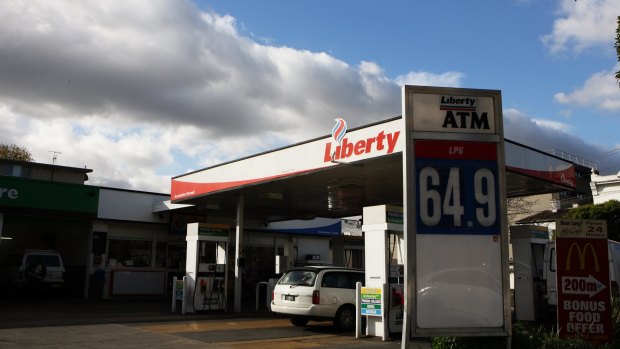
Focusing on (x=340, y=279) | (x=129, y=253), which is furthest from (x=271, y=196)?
A: (x=129, y=253)

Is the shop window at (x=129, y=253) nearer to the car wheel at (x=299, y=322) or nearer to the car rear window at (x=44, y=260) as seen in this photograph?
the car rear window at (x=44, y=260)

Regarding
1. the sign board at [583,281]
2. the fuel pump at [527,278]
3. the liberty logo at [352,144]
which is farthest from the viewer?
the fuel pump at [527,278]

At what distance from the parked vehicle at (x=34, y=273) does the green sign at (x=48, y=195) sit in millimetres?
2232

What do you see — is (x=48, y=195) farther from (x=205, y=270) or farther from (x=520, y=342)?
(x=520, y=342)

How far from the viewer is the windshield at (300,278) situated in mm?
14391

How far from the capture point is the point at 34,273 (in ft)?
77.9

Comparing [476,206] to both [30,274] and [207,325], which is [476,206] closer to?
[207,325]

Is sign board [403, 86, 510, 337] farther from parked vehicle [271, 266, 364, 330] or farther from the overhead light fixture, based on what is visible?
the overhead light fixture

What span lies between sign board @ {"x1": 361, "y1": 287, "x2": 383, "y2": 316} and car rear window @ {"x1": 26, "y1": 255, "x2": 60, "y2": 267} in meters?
16.6

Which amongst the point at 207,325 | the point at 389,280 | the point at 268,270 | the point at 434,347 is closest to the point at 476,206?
the point at 434,347

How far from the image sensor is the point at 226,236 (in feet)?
64.8

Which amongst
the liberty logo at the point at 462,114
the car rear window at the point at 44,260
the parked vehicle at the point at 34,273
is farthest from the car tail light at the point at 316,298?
the car rear window at the point at 44,260

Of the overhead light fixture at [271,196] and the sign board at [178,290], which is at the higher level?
the overhead light fixture at [271,196]

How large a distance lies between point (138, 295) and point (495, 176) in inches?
892
